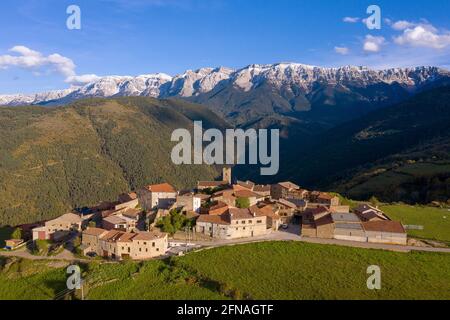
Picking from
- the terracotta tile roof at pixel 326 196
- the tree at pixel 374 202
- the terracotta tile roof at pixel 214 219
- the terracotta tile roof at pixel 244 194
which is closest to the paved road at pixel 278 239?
the terracotta tile roof at pixel 214 219

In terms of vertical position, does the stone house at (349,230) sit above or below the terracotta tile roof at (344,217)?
below

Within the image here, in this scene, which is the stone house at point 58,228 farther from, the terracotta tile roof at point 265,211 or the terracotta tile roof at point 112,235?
the terracotta tile roof at point 265,211

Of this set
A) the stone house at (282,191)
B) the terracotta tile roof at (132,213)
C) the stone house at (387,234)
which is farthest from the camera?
the stone house at (282,191)

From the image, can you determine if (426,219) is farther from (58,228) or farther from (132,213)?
(58,228)

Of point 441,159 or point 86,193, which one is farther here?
point 86,193

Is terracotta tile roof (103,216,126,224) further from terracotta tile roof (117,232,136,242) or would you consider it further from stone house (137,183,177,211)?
stone house (137,183,177,211)
